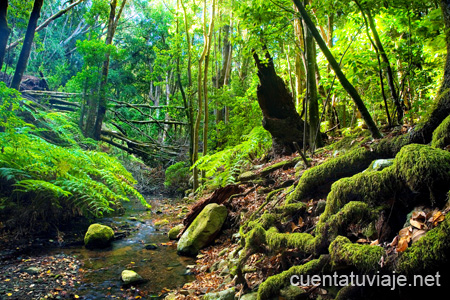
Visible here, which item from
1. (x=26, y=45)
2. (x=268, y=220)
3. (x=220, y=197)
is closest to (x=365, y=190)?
(x=268, y=220)

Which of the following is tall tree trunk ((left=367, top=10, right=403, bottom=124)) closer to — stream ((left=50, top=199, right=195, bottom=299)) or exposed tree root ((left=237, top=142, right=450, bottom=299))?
exposed tree root ((left=237, top=142, right=450, bottom=299))

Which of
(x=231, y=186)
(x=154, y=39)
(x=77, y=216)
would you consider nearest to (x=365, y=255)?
(x=231, y=186)

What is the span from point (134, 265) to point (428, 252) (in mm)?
4241

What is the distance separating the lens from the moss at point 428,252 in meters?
1.46

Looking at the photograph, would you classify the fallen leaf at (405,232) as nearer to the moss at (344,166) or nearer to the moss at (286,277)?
the moss at (286,277)

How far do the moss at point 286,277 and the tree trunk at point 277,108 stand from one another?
4531 millimetres

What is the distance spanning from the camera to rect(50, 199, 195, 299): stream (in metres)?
3.62

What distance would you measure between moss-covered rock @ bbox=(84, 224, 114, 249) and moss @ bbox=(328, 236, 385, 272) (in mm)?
4708

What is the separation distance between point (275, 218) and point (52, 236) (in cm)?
481

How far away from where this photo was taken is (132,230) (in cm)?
655

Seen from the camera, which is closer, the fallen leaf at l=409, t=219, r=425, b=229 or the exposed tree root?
the exposed tree root

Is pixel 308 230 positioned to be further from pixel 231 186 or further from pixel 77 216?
pixel 77 216

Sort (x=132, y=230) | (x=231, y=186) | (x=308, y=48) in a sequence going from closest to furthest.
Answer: (x=308, y=48), (x=231, y=186), (x=132, y=230)

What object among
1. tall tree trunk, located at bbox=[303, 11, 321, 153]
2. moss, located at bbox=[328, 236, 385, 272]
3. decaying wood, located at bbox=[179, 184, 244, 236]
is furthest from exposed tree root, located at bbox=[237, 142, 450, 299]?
decaying wood, located at bbox=[179, 184, 244, 236]
